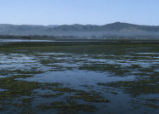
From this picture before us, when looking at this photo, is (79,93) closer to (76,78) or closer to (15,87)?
(76,78)

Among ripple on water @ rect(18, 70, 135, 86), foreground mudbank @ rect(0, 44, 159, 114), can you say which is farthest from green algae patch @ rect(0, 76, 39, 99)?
ripple on water @ rect(18, 70, 135, 86)

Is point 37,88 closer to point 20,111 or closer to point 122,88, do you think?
point 20,111

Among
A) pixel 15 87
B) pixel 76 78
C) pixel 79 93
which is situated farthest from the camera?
pixel 76 78

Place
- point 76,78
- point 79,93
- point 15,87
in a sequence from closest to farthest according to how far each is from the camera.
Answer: point 79,93 → point 15,87 → point 76,78

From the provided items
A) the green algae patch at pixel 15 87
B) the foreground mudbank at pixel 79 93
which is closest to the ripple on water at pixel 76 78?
the foreground mudbank at pixel 79 93

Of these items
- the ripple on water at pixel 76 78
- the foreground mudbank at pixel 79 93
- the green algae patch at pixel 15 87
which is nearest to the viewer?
the foreground mudbank at pixel 79 93

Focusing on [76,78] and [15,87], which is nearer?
[15,87]

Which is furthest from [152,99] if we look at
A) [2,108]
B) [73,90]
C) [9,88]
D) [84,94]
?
[9,88]

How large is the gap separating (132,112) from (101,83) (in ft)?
19.6

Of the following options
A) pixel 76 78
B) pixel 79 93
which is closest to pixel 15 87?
pixel 79 93

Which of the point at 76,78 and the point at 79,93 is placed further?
the point at 76,78

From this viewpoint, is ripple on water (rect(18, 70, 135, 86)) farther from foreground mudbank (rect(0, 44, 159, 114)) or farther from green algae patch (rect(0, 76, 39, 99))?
green algae patch (rect(0, 76, 39, 99))

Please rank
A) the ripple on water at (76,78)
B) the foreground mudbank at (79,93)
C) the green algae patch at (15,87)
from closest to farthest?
1. the foreground mudbank at (79,93)
2. the green algae patch at (15,87)
3. the ripple on water at (76,78)

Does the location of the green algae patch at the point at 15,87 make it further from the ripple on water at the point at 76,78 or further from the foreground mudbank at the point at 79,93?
the ripple on water at the point at 76,78
